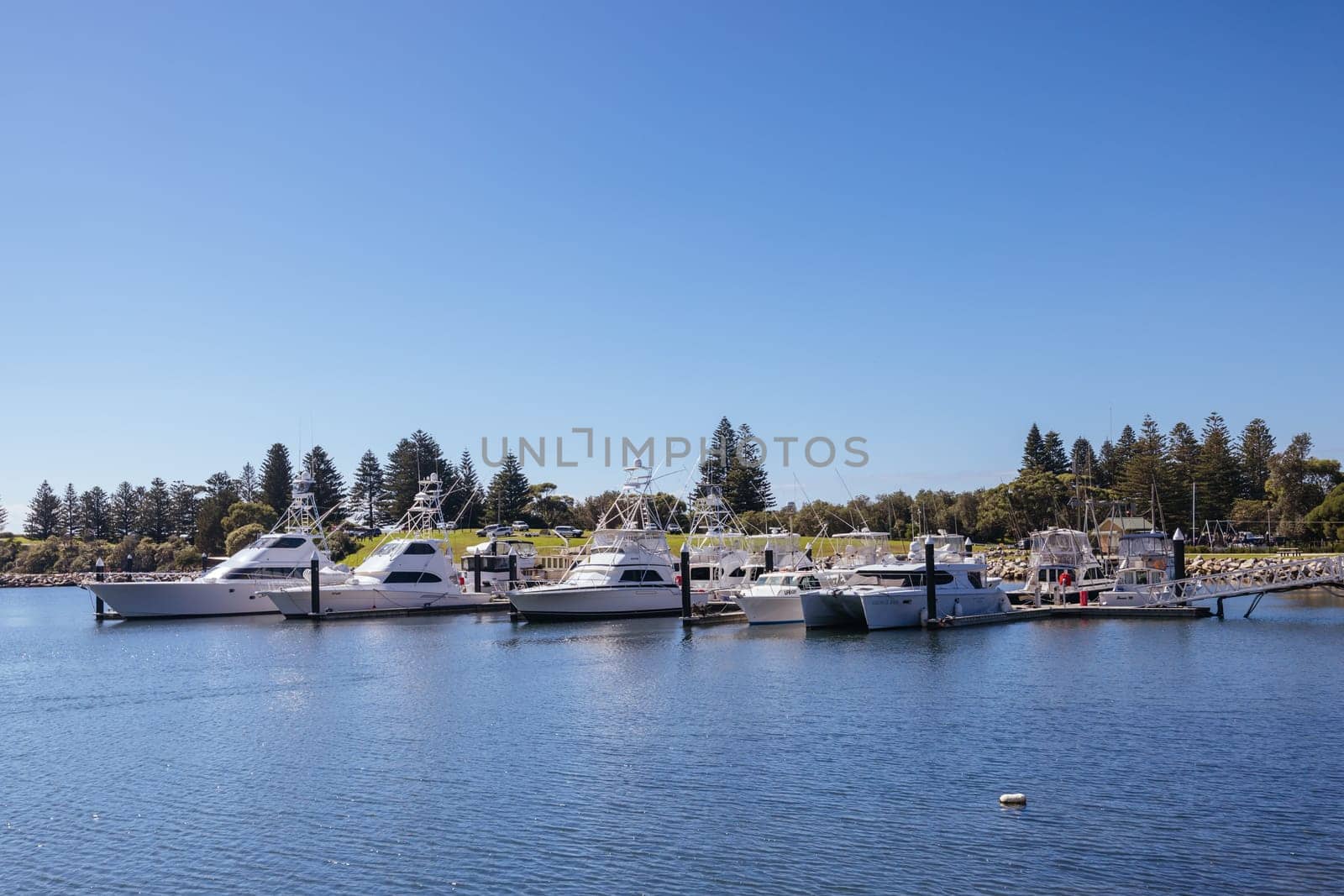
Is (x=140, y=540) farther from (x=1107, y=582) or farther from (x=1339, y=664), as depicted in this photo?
(x=1339, y=664)

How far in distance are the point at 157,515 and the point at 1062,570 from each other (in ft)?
494

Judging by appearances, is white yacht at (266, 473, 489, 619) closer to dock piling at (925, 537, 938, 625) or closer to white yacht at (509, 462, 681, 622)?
white yacht at (509, 462, 681, 622)

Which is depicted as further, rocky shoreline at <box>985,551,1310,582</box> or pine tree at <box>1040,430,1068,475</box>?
pine tree at <box>1040,430,1068,475</box>

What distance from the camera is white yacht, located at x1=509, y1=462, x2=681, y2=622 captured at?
7356 centimetres

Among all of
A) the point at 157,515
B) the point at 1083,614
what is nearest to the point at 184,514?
the point at 157,515

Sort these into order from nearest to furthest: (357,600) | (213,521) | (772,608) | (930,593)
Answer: (930,593)
(772,608)
(357,600)
(213,521)

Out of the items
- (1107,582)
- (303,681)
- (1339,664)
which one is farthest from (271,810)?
(1107,582)

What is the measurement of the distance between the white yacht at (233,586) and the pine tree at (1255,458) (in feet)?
394

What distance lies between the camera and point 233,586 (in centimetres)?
8112

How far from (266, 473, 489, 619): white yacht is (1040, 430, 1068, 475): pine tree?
4103 inches

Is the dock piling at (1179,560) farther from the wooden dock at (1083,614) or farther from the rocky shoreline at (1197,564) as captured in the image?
the rocky shoreline at (1197,564)

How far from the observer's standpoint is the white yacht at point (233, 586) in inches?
3100

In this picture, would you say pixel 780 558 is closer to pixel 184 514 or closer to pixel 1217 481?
pixel 1217 481

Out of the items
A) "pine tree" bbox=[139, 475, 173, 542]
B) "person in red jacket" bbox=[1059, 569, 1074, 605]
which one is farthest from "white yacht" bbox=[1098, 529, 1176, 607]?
"pine tree" bbox=[139, 475, 173, 542]
